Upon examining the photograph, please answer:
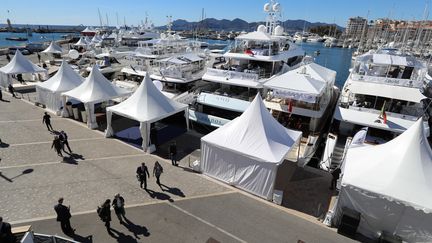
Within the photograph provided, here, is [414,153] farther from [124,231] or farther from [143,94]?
[143,94]

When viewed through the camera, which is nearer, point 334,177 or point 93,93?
point 334,177

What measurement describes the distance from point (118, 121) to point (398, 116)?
62.3 ft

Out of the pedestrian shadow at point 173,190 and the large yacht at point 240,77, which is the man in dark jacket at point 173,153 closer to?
the pedestrian shadow at point 173,190

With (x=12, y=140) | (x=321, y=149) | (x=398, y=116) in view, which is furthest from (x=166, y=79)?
(x=398, y=116)

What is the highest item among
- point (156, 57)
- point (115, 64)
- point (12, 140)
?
point (156, 57)

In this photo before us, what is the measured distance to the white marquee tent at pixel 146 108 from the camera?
14484 mm

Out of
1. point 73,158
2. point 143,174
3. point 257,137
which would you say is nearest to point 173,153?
point 143,174

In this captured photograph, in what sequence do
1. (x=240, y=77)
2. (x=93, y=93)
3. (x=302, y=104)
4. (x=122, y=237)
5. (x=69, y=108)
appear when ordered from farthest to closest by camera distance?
(x=69, y=108), (x=240, y=77), (x=93, y=93), (x=302, y=104), (x=122, y=237)

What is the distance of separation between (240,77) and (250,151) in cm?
896

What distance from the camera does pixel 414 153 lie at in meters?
9.11

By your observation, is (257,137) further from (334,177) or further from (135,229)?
(135,229)

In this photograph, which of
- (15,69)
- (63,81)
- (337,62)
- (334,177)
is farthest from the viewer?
(337,62)

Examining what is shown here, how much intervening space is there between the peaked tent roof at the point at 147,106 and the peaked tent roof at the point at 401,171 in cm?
1038

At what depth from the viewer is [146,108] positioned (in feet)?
49.2
